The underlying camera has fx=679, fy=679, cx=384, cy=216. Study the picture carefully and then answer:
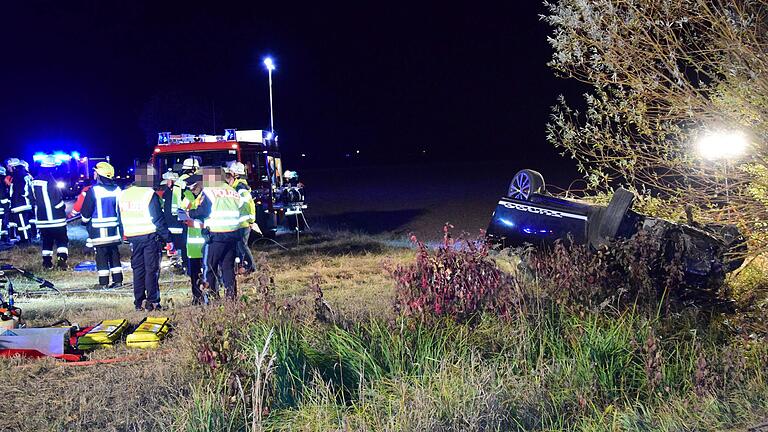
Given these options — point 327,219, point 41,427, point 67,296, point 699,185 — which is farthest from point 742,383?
point 327,219

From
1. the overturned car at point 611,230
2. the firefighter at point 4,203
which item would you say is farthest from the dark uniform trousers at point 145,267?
the firefighter at point 4,203

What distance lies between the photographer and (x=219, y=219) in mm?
6922

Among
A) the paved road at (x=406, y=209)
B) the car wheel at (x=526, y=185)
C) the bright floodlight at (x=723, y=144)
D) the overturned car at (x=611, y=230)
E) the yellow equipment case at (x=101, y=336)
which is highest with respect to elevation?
the bright floodlight at (x=723, y=144)

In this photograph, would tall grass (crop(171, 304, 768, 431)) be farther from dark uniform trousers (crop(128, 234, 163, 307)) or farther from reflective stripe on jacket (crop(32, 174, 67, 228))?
reflective stripe on jacket (crop(32, 174, 67, 228))

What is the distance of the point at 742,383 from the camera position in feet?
13.5

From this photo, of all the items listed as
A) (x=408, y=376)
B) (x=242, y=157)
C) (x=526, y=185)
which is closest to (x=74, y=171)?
(x=242, y=157)

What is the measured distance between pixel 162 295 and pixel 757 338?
6.41 meters

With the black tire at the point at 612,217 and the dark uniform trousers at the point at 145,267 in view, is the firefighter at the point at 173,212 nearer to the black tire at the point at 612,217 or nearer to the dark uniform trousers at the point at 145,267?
the dark uniform trousers at the point at 145,267

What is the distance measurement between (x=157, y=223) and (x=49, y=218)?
427 cm

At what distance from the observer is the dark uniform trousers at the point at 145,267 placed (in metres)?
7.36

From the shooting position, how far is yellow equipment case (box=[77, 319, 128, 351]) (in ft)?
18.4

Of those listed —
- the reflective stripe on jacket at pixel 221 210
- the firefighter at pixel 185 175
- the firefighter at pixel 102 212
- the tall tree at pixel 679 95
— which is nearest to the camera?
the tall tree at pixel 679 95

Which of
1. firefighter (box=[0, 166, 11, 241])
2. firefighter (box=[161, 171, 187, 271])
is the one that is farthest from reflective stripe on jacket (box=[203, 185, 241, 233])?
firefighter (box=[0, 166, 11, 241])

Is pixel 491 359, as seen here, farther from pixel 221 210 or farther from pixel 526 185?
pixel 221 210
